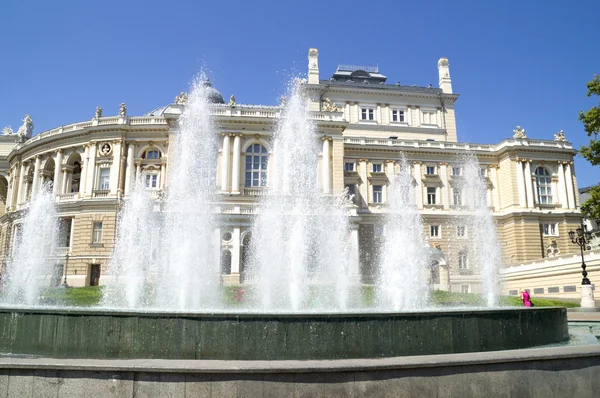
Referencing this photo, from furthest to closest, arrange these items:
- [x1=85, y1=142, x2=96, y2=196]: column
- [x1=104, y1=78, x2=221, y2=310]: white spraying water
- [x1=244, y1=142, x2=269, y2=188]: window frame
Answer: [x1=85, y1=142, x2=96, y2=196]: column < [x1=244, y1=142, x2=269, y2=188]: window frame < [x1=104, y1=78, x2=221, y2=310]: white spraying water

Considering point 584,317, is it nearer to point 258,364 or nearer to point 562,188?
point 258,364

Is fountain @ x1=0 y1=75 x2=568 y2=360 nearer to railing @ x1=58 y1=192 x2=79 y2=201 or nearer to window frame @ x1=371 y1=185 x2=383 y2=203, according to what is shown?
railing @ x1=58 y1=192 x2=79 y2=201

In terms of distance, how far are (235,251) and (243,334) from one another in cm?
3171

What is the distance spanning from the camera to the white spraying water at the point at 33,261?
26.6 m

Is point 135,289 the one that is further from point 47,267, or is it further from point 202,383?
point 47,267

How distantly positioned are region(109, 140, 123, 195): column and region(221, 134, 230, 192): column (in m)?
11.5

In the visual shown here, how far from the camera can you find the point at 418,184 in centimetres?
5172

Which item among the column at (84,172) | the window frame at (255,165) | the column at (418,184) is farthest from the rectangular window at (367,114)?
the column at (84,172)

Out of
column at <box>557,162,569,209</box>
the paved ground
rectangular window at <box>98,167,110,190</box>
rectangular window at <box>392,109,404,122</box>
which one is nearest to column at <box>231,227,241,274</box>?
rectangular window at <box>98,167,110,190</box>

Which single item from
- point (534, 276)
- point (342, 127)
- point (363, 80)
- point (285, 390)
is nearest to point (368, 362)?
point (285, 390)

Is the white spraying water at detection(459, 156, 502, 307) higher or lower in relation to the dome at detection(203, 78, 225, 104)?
lower

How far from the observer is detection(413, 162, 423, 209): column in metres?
51.2

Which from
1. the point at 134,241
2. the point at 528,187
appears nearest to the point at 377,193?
the point at 528,187

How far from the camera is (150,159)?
48250mm
